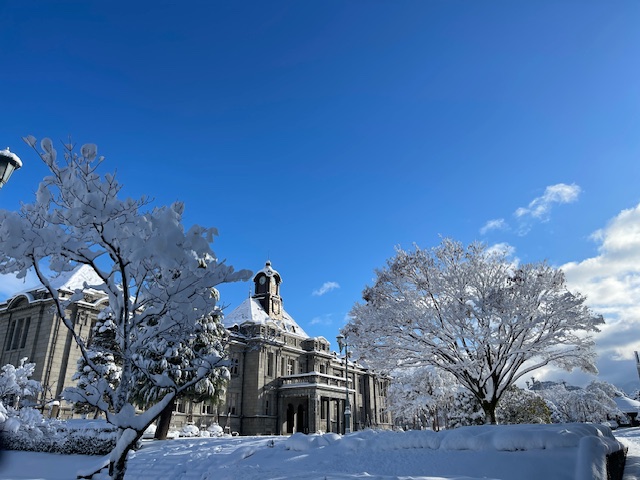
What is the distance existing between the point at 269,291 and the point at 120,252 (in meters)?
48.4

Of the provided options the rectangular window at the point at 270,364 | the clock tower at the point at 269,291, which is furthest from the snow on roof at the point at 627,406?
the rectangular window at the point at 270,364

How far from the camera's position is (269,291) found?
5416cm

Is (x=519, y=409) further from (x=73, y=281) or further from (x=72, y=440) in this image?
(x=73, y=281)

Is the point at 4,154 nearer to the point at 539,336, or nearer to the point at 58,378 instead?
the point at 539,336

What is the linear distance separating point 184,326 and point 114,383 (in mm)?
20981

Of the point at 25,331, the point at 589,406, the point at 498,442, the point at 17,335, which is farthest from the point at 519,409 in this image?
the point at 17,335

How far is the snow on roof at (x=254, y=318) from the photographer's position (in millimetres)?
47938

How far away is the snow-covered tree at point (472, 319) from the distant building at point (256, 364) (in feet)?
25.6

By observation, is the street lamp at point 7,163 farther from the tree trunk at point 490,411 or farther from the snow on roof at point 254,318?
the snow on roof at point 254,318

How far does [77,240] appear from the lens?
623 cm

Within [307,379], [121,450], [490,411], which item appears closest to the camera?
[121,450]

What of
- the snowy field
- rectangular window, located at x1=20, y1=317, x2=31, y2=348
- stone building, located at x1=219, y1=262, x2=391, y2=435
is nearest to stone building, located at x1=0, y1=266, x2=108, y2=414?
rectangular window, located at x1=20, y1=317, x2=31, y2=348

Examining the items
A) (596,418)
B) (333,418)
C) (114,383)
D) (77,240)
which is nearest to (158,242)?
(77,240)

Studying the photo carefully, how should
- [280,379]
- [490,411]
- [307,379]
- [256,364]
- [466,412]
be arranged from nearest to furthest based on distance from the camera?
[490,411] < [466,412] < [256,364] < [307,379] < [280,379]
